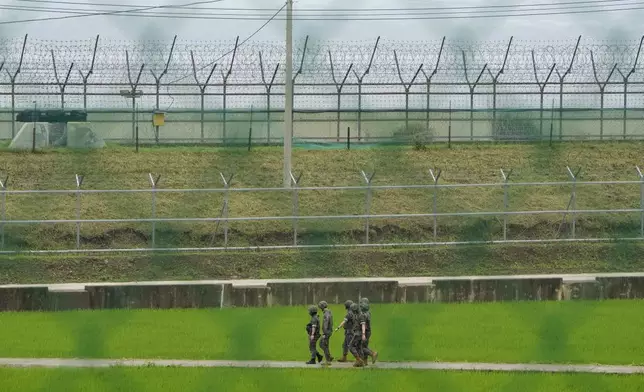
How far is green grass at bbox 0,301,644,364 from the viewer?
7.34 metres

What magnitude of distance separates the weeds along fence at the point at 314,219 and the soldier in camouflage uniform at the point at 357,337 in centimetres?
468

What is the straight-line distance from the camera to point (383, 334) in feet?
27.1

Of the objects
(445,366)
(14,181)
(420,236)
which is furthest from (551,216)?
(445,366)

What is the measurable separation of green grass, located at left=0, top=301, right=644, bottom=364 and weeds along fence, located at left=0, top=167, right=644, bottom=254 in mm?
2846

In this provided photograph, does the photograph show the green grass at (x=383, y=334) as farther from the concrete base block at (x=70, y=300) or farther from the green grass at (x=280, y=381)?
the green grass at (x=280, y=381)

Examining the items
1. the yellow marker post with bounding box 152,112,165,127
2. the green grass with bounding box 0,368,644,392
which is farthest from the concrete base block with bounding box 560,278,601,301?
the yellow marker post with bounding box 152,112,165,127

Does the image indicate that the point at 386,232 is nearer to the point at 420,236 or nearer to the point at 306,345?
the point at 420,236

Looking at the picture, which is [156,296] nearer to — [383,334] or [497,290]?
[383,334]

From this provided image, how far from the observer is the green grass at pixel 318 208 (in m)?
11.8

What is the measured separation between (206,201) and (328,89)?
3.96m

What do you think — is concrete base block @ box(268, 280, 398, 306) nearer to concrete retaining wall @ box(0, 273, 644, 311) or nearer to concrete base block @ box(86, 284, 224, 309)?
concrete retaining wall @ box(0, 273, 644, 311)

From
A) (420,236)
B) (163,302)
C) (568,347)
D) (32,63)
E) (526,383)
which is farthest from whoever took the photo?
(32,63)

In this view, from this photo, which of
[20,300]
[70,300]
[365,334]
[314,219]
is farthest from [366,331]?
[314,219]

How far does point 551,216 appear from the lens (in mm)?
13414
